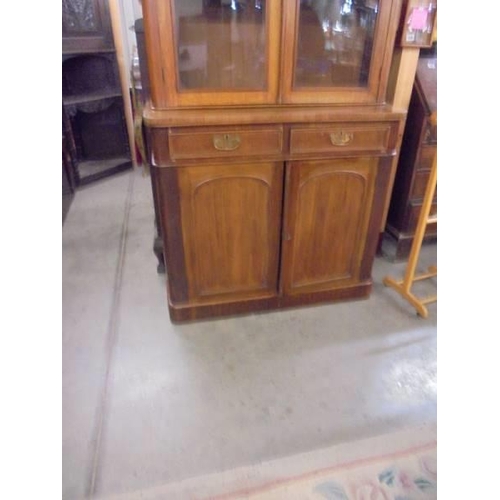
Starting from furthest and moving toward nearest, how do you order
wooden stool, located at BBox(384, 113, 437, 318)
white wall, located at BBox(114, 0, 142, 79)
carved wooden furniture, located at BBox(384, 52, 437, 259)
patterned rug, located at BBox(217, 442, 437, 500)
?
white wall, located at BBox(114, 0, 142, 79)
carved wooden furniture, located at BBox(384, 52, 437, 259)
wooden stool, located at BBox(384, 113, 437, 318)
patterned rug, located at BBox(217, 442, 437, 500)

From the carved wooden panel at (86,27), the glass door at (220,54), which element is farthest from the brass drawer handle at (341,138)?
the carved wooden panel at (86,27)

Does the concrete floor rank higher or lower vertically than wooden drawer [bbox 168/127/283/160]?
lower

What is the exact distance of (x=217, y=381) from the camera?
1.42 m

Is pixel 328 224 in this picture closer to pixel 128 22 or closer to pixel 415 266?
pixel 415 266

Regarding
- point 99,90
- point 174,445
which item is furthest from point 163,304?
point 99,90

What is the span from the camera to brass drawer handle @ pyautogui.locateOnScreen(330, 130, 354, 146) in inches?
55.1

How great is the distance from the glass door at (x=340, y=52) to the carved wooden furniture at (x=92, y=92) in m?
2.25

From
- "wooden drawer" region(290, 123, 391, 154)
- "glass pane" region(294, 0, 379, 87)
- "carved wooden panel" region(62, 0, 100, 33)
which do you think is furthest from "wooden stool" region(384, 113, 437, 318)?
"carved wooden panel" region(62, 0, 100, 33)

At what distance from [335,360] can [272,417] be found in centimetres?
38

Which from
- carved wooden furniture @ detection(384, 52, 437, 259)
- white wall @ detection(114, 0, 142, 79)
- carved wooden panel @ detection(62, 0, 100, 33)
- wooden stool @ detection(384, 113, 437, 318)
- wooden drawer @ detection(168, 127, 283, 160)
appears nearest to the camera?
wooden drawer @ detection(168, 127, 283, 160)

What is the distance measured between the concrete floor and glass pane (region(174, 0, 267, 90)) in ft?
3.31

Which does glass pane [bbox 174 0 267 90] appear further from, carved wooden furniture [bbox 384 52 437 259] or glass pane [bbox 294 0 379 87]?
carved wooden furniture [bbox 384 52 437 259]

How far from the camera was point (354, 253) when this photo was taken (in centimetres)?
170

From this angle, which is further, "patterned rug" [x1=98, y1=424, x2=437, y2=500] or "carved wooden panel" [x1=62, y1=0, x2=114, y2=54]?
"carved wooden panel" [x1=62, y1=0, x2=114, y2=54]
